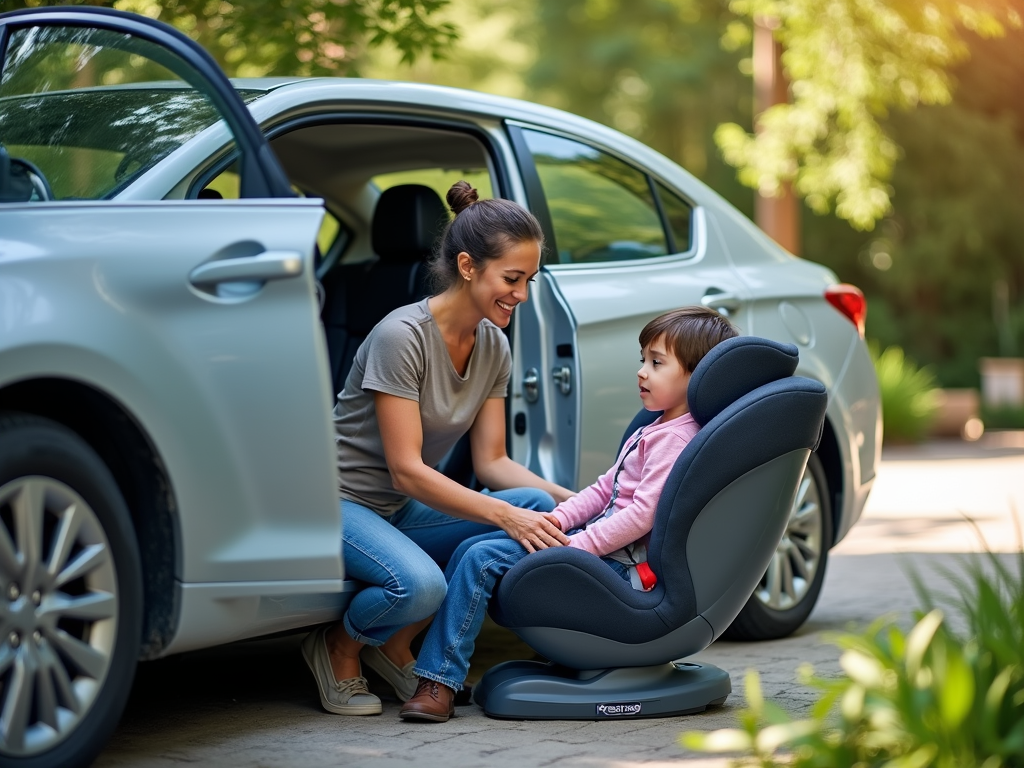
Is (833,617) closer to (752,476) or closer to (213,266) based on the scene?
(752,476)

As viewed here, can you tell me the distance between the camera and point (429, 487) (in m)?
3.76

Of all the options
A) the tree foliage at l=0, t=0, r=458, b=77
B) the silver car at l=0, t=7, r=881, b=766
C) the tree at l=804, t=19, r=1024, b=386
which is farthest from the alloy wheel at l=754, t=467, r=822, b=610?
the tree at l=804, t=19, r=1024, b=386

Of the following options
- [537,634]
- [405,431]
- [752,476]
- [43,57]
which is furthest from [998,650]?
[43,57]

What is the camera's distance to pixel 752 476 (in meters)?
3.67

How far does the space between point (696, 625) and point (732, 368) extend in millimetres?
722

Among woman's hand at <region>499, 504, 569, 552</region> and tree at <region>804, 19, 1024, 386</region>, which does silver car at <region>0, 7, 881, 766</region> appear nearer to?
woman's hand at <region>499, 504, 569, 552</region>

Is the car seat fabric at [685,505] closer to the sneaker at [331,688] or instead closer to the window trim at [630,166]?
the sneaker at [331,688]

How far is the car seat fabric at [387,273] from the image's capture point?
15.3ft

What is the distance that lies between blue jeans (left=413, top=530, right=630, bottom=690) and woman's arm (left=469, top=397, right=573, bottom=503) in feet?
1.32

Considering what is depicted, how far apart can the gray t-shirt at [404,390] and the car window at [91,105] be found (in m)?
0.80

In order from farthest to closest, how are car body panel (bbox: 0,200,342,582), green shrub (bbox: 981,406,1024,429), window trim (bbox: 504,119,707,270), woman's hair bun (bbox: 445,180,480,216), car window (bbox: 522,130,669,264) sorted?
1. green shrub (bbox: 981,406,1024,429)
2. car window (bbox: 522,130,669,264)
3. window trim (bbox: 504,119,707,270)
4. woman's hair bun (bbox: 445,180,480,216)
5. car body panel (bbox: 0,200,342,582)

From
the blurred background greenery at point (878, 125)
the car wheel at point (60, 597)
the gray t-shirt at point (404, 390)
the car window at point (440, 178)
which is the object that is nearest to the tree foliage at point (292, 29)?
the car window at point (440, 178)

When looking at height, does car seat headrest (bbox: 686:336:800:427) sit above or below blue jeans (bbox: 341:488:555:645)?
above

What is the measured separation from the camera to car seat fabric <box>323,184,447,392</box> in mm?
4660
